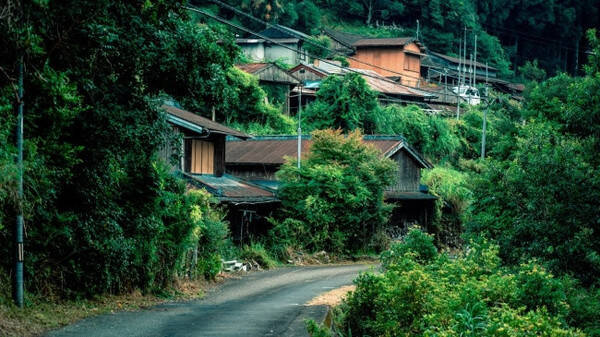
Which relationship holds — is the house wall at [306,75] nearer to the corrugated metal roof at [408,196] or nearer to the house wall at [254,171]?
the corrugated metal roof at [408,196]

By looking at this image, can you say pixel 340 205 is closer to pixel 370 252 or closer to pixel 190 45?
pixel 370 252

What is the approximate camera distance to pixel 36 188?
1591cm

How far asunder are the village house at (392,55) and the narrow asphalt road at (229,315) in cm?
5556

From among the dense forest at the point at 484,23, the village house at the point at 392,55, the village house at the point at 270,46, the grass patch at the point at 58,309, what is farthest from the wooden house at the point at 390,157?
the dense forest at the point at 484,23

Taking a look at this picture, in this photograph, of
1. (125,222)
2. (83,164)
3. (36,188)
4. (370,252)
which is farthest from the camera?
(370,252)

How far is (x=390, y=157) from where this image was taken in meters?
41.6

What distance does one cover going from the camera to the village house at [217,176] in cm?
3130

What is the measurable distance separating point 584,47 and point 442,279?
106664 millimetres

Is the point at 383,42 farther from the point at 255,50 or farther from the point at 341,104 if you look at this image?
the point at 341,104

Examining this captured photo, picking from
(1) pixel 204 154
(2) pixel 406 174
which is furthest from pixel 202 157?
(2) pixel 406 174

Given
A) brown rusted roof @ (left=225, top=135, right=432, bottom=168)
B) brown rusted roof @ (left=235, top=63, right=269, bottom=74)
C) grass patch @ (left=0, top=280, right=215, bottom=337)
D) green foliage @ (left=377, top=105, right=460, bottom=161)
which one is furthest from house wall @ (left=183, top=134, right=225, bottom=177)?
green foliage @ (left=377, top=105, right=460, bottom=161)

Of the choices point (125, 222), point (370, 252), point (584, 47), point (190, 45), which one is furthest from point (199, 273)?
point (584, 47)

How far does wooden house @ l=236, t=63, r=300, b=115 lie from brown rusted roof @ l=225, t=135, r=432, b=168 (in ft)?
44.4

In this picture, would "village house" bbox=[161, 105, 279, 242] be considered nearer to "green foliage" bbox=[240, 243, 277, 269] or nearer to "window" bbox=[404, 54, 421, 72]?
"green foliage" bbox=[240, 243, 277, 269]
